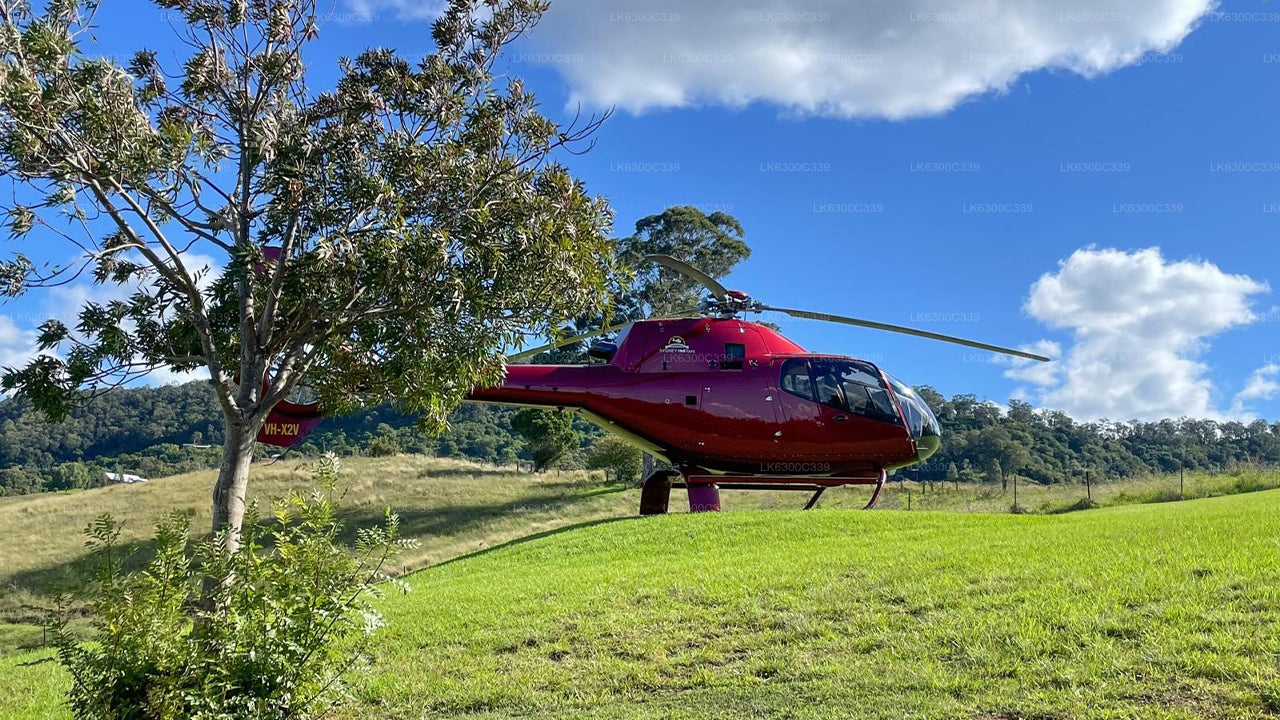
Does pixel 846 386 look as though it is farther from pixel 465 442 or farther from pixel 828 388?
pixel 465 442

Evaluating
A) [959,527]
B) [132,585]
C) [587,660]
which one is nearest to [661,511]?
[959,527]

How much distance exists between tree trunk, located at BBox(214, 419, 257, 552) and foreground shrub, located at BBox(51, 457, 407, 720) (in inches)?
31.9

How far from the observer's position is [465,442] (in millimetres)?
70812

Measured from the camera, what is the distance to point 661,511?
17859 mm

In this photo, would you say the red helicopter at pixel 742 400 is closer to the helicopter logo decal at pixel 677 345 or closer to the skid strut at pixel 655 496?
the helicopter logo decal at pixel 677 345

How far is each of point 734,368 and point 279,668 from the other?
11.3 meters

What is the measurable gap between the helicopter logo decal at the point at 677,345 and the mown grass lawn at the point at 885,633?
208 inches

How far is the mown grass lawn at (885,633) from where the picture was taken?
4863mm

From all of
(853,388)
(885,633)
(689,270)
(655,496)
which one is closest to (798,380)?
(853,388)

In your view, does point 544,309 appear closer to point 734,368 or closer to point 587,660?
point 587,660

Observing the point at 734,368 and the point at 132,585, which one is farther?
the point at 734,368

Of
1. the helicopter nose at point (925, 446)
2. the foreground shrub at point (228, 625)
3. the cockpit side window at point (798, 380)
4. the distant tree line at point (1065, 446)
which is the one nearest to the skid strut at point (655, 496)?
the cockpit side window at point (798, 380)

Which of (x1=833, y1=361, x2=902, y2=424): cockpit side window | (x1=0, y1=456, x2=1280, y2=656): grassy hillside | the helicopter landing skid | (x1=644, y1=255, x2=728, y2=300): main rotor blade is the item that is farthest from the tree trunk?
(x1=0, y1=456, x2=1280, y2=656): grassy hillside

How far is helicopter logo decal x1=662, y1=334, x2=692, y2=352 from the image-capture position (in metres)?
15.4
